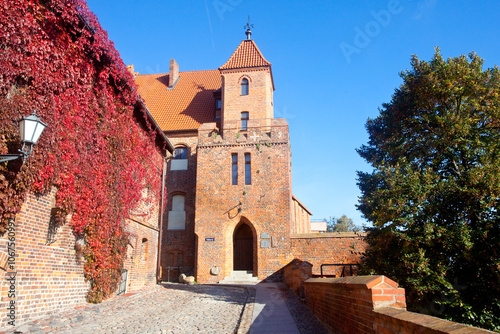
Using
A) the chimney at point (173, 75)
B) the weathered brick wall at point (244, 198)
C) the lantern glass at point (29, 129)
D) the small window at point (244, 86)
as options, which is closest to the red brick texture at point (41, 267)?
the lantern glass at point (29, 129)

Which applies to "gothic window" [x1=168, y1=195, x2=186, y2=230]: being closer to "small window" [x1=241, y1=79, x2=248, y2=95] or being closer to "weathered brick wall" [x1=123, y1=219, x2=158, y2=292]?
"small window" [x1=241, y1=79, x2=248, y2=95]

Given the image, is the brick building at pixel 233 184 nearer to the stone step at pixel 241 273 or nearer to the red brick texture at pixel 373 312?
the stone step at pixel 241 273

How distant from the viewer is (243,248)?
2366cm

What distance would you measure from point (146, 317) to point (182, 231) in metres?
16.3

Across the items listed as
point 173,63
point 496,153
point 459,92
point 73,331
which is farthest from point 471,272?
point 173,63

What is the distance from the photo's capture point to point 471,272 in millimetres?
9430

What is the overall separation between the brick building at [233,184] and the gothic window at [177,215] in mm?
63

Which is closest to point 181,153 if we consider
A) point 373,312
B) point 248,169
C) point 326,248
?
point 248,169

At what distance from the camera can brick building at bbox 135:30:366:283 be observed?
21.9 m

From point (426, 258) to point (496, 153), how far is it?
3.33 meters

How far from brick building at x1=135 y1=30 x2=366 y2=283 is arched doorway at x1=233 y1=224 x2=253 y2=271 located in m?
0.06

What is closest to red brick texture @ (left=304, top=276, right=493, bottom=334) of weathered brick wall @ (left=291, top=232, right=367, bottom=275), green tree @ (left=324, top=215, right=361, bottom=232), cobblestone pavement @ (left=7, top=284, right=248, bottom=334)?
cobblestone pavement @ (left=7, top=284, right=248, bottom=334)

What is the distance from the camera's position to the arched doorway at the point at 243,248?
23422 millimetres

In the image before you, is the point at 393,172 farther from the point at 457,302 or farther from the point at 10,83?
the point at 10,83
